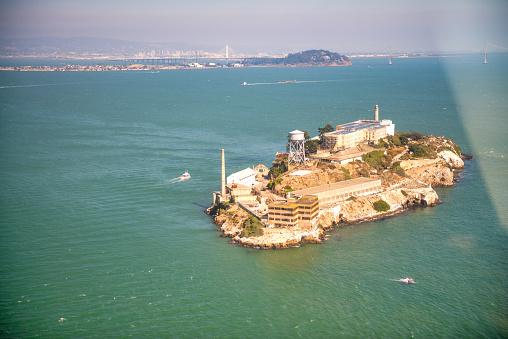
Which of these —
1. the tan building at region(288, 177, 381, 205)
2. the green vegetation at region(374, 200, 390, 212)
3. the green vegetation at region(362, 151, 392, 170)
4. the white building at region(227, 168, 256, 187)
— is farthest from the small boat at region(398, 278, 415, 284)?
the green vegetation at region(362, 151, 392, 170)

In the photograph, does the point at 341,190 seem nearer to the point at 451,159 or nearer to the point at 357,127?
the point at 357,127

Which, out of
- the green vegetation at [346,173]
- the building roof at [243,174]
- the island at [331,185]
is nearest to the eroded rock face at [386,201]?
the island at [331,185]

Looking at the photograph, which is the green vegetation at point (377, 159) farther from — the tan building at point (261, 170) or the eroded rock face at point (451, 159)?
the tan building at point (261, 170)

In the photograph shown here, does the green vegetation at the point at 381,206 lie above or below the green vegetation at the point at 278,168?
below

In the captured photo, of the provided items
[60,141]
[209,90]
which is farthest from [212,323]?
[209,90]

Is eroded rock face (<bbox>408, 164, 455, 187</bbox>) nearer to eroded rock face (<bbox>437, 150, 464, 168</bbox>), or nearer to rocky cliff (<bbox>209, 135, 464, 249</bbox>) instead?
rocky cliff (<bbox>209, 135, 464, 249</bbox>)

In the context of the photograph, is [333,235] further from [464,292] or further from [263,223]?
[464,292]
